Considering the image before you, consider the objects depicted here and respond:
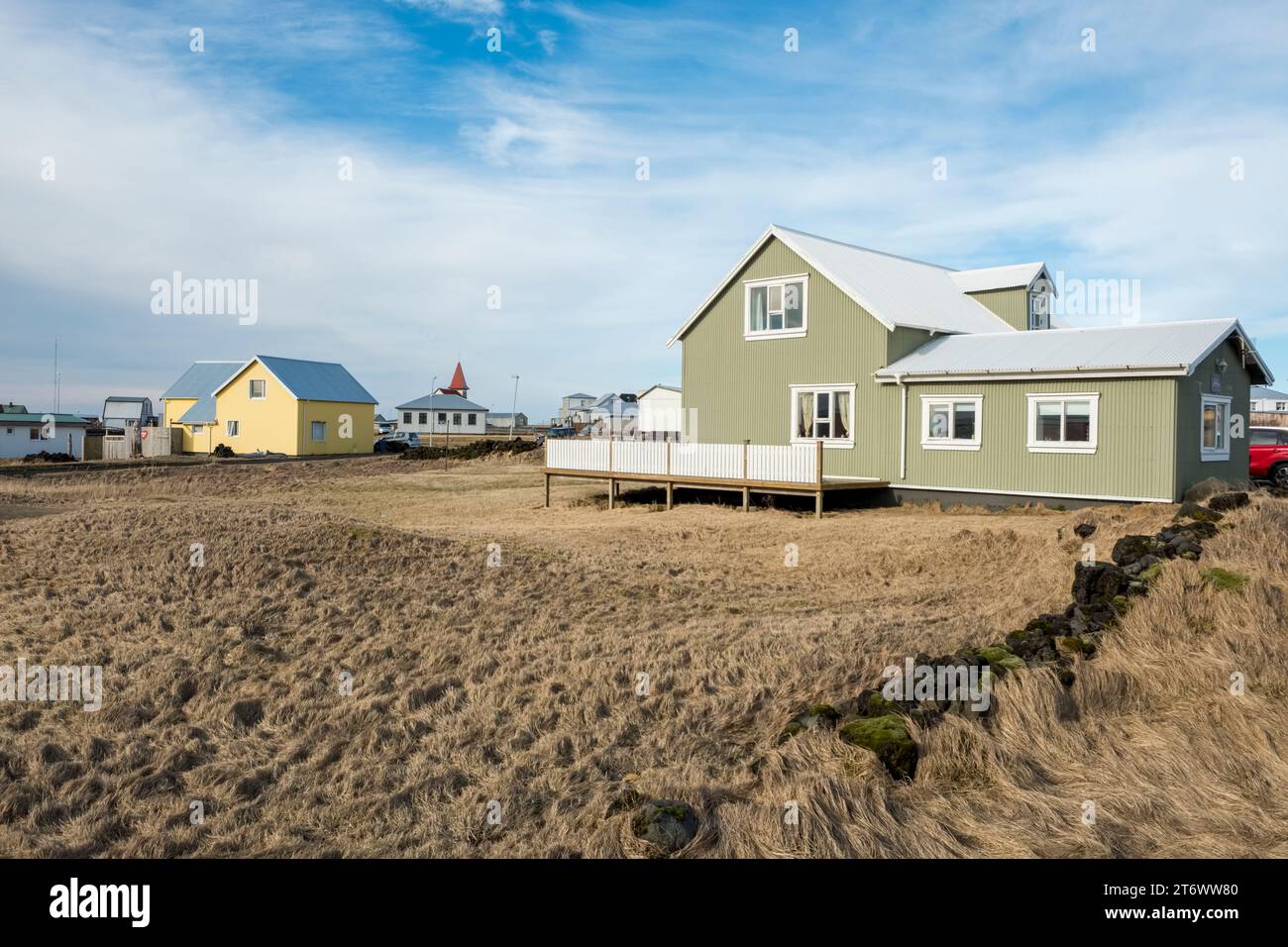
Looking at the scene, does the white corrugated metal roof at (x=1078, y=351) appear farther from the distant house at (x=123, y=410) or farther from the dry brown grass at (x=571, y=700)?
the distant house at (x=123, y=410)

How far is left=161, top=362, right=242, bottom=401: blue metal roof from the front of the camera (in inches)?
2249

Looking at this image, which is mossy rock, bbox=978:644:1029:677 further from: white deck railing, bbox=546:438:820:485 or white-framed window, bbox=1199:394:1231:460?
white-framed window, bbox=1199:394:1231:460

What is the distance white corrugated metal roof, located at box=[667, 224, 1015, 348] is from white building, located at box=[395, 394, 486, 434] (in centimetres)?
6420

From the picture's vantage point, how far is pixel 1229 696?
7.34 metres

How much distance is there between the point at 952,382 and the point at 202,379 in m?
50.3

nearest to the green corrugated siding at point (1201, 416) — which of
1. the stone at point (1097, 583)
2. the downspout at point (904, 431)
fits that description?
the downspout at point (904, 431)

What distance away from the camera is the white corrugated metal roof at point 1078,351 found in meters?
18.9

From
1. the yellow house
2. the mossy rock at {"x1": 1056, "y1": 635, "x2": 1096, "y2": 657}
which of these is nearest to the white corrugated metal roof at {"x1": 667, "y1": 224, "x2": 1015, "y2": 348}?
the mossy rock at {"x1": 1056, "y1": 635, "x2": 1096, "y2": 657}

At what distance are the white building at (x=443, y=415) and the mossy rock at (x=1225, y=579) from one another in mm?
81642

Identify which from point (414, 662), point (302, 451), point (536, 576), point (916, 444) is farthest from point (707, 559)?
point (302, 451)

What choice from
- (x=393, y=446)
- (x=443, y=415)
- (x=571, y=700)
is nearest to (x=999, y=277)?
(x=571, y=700)

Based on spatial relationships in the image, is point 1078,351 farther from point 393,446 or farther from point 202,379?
point 202,379

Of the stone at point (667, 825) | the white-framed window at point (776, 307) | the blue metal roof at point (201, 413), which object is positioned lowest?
the stone at point (667, 825)

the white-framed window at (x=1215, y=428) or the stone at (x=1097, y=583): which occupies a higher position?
the white-framed window at (x=1215, y=428)
